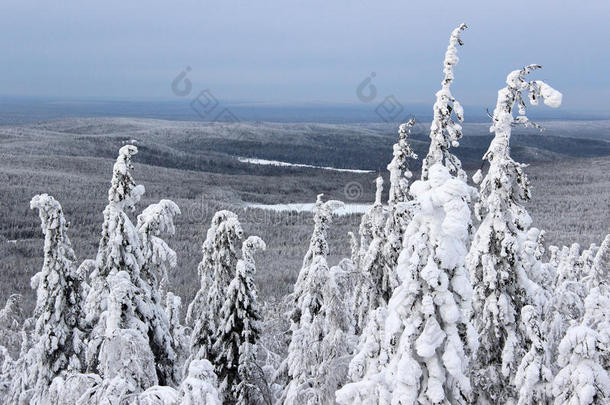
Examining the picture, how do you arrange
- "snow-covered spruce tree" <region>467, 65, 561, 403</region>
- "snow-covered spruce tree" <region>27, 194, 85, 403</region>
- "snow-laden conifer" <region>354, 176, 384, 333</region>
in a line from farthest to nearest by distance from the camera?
1. "snow-laden conifer" <region>354, 176, 384, 333</region>
2. "snow-covered spruce tree" <region>27, 194, 85, 403</region>
3. "snow-covered spruce tree" <region>467, 65, 561, 403</region>

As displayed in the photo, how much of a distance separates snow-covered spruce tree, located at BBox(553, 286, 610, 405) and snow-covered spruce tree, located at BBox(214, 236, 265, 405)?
662 cm

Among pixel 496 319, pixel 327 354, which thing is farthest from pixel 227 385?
pixel 496 319

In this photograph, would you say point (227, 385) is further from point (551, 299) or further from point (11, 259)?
point (11, 259)

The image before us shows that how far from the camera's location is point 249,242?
1262cm

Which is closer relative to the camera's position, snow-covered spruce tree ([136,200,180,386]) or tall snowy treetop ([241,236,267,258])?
snow-covered spruce tree ([136,200,180,386])

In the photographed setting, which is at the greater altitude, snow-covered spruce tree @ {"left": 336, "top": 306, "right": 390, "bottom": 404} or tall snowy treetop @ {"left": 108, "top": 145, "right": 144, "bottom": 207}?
tall snowy treetop @ {"left": 108, "top": 145, "right": 144, "bottom": 207}

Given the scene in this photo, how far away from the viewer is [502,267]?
31.1ft

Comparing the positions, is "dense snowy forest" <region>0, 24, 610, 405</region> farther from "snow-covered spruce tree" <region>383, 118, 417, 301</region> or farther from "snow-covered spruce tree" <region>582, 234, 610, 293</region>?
"snow-covered spruce tree" <region>582, 234, 610, 293</region>

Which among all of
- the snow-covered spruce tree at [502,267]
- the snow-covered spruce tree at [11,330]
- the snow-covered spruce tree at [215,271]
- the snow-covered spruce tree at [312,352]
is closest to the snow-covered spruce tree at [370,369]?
the snow-covered spruce tree at [312,352]

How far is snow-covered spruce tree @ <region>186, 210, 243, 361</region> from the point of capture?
39.2ft

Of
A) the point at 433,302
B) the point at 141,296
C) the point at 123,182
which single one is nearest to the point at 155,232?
the point at 123,182

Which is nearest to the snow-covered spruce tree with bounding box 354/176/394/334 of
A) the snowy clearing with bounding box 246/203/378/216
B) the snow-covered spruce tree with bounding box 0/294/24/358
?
the snow-covered spruce tree with bounding box 0/294/24/358

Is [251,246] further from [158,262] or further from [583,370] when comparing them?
[583,370]

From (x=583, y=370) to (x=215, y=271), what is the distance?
25.6 ft
